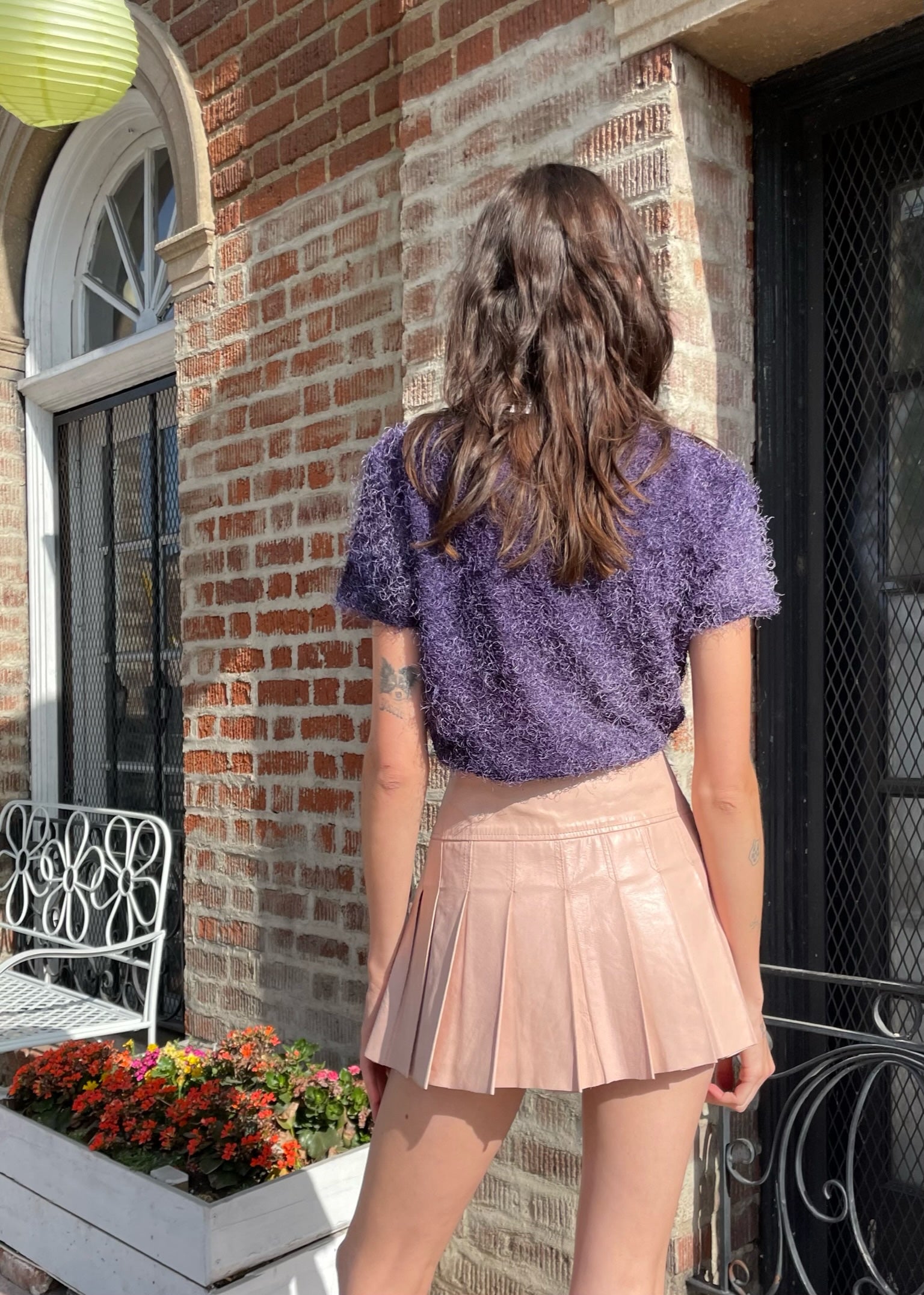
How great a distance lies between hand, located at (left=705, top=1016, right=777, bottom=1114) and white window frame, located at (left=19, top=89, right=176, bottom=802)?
12.7 ft

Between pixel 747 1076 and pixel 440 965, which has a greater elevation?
pixel 440 965

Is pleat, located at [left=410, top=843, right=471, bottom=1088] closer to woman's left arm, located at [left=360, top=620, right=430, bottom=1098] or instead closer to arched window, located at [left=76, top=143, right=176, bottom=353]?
woman's left arm, located at [left=360, top=620, right=430, bottom=1098]

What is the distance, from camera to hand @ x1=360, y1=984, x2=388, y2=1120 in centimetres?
157

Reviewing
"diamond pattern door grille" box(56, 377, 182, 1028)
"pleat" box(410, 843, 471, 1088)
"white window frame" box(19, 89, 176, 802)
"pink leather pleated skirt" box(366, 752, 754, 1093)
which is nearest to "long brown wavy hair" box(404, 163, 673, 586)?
"pink leather pleated skirt" box(366, 752, 754, 1093)

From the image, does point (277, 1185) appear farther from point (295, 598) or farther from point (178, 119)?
point (178, 119)

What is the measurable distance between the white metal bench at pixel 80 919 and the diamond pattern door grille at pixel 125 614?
0.12 m

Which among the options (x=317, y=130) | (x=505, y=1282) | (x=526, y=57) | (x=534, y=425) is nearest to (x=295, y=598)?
(x=317, y=130)

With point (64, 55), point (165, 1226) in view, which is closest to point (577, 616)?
point (165, 1226)

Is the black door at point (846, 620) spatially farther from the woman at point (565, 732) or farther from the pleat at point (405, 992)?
the pleat at point (405, 992)

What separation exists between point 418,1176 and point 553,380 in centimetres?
98

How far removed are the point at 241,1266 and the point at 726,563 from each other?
1.83 meters

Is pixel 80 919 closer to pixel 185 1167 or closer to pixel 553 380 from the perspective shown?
pixel 185 1167

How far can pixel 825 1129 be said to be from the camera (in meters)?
2.47

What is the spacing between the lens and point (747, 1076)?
1.56m
